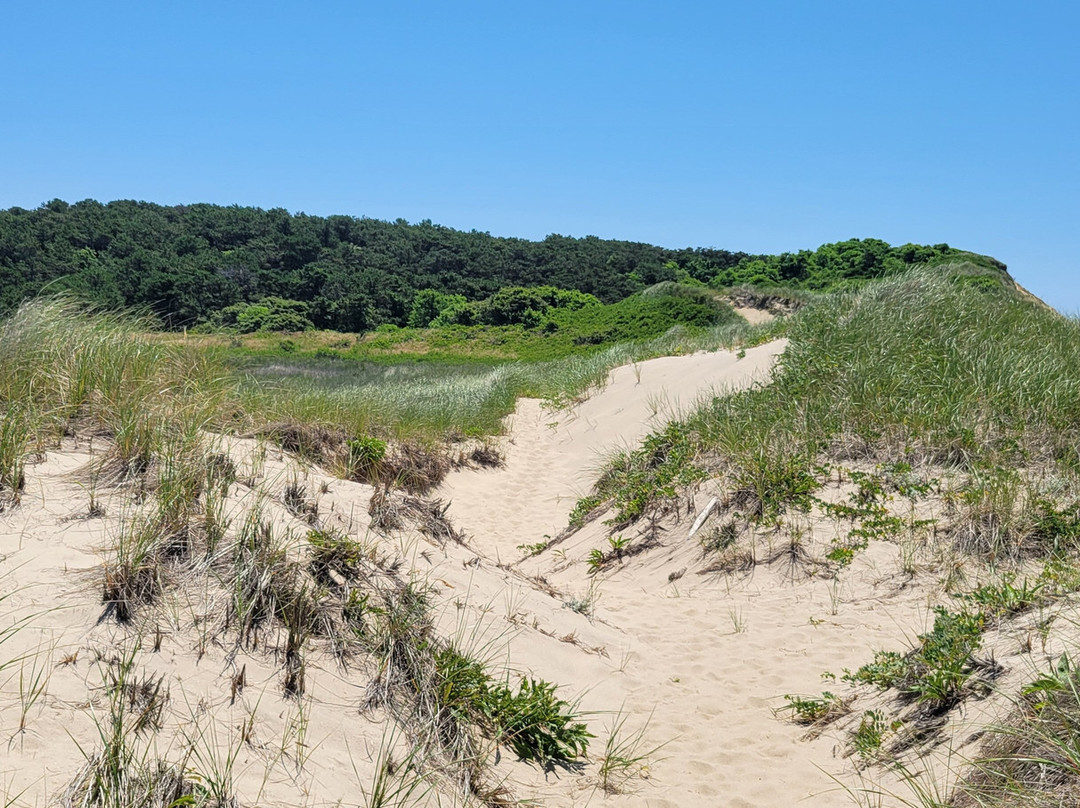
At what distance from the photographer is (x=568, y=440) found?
1340cm

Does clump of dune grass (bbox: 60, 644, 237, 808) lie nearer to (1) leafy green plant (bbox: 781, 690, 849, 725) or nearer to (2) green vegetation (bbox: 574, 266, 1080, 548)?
(1) leafy green plant (bbox: 781, 690, 849, 725)

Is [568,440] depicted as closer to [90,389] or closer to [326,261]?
[90,389]

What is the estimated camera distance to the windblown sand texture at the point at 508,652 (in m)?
2.90

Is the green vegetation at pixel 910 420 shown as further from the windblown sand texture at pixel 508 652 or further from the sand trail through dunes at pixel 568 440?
the sand trail through dunes at pixel 568 440

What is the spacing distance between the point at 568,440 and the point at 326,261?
53.2 metres

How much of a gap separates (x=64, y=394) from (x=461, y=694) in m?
3.65

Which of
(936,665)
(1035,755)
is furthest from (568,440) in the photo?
(1035,755)

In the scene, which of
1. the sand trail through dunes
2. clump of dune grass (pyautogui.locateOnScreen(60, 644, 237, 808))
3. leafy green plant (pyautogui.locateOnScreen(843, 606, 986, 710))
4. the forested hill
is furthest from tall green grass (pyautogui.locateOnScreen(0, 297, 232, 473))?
the forested hill

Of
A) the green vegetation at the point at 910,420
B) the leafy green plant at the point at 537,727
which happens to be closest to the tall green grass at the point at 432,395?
the green vegetation at the point at 910,420

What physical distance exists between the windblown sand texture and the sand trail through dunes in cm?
138

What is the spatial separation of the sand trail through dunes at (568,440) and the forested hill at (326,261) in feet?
55.0

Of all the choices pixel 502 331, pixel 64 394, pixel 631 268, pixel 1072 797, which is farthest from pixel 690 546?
pixel 631 268

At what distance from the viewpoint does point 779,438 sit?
298 inches

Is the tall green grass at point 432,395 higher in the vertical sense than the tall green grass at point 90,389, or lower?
lower
